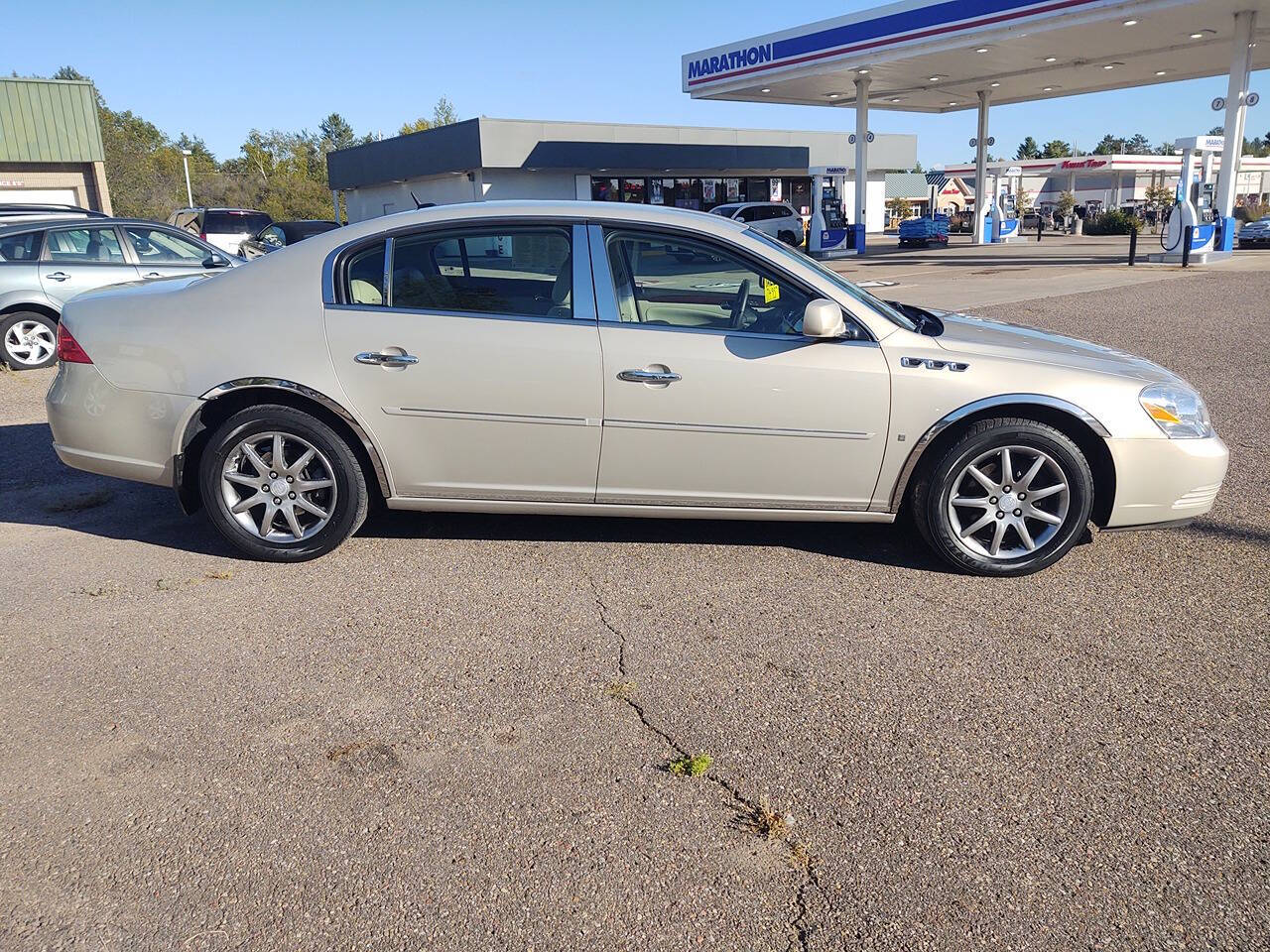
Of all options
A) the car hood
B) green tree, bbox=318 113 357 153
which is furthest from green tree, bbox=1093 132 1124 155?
the car hood

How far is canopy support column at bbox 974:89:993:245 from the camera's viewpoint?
3847cm

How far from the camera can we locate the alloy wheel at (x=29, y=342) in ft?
34.6

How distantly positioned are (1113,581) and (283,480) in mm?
3874

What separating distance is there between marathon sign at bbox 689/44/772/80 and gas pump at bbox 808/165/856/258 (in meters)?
6.05

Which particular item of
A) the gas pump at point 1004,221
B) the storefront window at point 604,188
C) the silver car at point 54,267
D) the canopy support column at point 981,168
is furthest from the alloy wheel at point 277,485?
the gas pump at point 1004,221

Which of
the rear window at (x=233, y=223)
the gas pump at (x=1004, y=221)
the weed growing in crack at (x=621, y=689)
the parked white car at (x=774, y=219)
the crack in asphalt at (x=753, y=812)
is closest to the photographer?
the crack in asphalt at (x=753, y=812)

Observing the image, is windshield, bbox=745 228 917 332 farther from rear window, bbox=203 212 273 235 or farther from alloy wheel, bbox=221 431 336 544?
rear window, bbox=203 212 273 235

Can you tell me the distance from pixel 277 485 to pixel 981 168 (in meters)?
39.5

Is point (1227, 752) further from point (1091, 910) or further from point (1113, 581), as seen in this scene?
point (1113, 581)

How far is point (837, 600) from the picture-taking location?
4410 millimetres

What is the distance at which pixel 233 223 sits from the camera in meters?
25.2

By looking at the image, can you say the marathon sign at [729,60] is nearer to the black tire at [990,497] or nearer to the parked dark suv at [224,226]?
the parked dark suv at [224,226]

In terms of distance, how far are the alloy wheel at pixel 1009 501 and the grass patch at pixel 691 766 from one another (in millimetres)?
2025

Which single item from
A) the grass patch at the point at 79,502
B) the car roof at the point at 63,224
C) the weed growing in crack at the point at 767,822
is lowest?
the weed growing in crack at the point at 767,822
